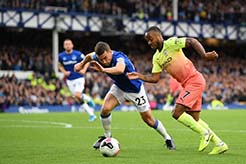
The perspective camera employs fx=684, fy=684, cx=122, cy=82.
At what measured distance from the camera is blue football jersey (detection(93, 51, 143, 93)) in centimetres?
1301

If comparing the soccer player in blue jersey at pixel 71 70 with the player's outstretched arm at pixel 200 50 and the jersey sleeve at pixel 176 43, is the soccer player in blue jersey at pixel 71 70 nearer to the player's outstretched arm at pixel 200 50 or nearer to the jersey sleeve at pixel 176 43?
the jersey sleeve at pixel 176 43

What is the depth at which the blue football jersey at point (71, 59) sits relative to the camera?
2344 cm

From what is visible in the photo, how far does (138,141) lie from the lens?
15.3m

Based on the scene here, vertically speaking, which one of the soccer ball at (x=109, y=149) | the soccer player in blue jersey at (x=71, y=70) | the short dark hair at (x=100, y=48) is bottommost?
the soccer player in blue jersey at (x=71, y=70)

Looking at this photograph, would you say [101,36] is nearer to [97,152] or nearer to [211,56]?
[97,152]

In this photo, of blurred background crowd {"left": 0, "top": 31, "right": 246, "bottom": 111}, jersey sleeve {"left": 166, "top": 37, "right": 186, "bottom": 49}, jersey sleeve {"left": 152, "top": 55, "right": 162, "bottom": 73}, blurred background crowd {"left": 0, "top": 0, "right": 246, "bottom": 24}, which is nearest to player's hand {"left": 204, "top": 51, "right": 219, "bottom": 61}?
jersey sleeve {"left": 166, "top": 37, "right": 186, "bottom": 49}

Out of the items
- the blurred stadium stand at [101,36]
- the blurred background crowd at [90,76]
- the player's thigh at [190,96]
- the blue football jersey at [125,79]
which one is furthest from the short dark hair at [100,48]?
the blurred stadium stand at [101,36]

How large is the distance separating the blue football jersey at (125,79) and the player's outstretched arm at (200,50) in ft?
4.43

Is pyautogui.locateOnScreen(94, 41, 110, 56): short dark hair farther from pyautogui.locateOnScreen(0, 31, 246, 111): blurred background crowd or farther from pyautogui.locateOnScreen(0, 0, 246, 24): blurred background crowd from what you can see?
pyautogui.locateOnScreen(0, 0, 246, 24): blurred background crowd

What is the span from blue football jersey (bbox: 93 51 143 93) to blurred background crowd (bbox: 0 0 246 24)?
27698 mm

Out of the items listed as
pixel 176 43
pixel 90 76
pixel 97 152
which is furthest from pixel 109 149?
pixel 90 76

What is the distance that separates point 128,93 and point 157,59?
1.16 m

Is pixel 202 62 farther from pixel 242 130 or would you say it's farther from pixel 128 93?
pixel 128 93

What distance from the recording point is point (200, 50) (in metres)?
12.0
